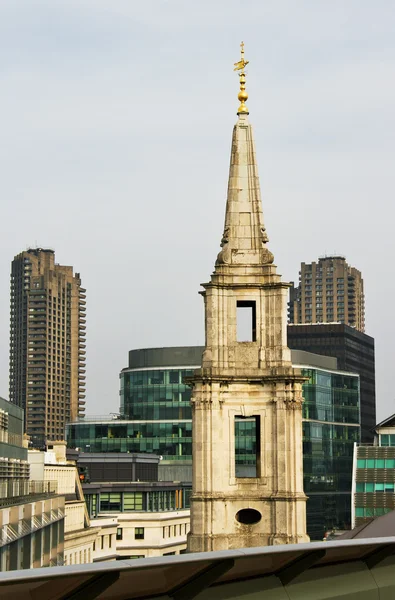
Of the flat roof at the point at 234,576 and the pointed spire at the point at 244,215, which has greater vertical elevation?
the pointed spire at the point at 244,215

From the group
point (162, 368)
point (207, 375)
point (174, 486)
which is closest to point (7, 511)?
point (207, 375)

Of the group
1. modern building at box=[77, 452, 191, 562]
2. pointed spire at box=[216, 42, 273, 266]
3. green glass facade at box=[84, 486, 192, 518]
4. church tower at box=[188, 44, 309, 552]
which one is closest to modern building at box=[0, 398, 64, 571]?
church tower at box=[188, 44, 309, 552]

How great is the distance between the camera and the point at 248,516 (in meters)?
64.8

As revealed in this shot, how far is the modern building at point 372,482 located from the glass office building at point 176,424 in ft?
175

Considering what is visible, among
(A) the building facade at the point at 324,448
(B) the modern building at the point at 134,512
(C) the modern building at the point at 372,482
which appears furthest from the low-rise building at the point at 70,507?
(A) the building facade at the point at 324,448

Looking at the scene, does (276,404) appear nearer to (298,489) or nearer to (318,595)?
(298,489)

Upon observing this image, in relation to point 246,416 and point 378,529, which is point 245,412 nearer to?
point 246,416

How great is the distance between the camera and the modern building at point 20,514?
144ft

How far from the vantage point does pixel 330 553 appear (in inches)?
404

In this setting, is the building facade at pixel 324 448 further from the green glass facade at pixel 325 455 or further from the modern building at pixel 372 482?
the modern building at pixel 372 482

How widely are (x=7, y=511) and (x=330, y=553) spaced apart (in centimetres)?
3353

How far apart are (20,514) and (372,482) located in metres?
82.1

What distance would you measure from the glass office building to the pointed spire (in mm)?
110244

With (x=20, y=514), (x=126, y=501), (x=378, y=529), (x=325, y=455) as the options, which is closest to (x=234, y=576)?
(x=378, y=529)
